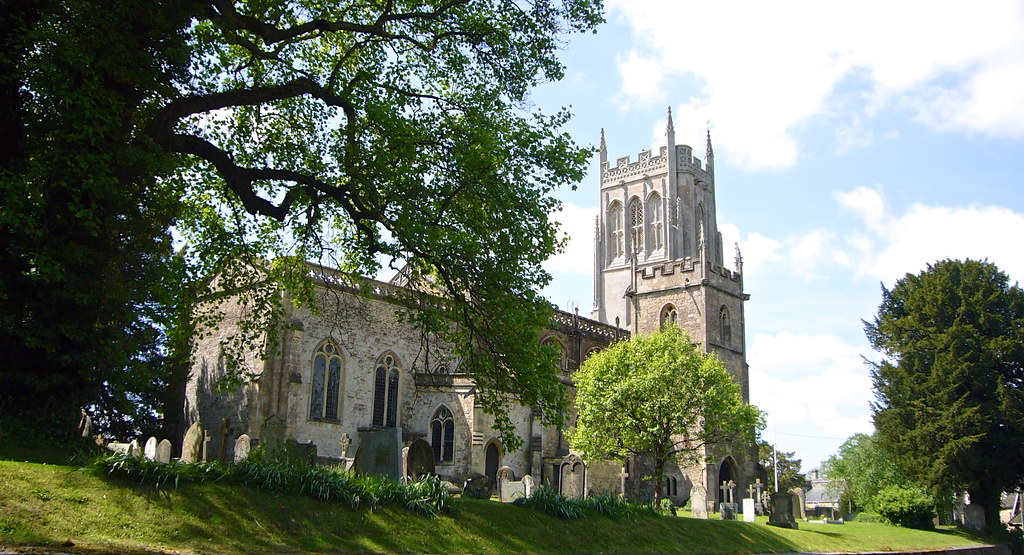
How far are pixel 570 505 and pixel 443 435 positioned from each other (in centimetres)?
1816

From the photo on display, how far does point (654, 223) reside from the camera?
76.6 m

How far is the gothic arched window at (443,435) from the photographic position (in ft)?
108

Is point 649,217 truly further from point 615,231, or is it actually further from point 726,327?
point 726,327

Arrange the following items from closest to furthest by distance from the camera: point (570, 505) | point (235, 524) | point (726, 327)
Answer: point (235, 524) < point (570, 505) < point (726, 327)

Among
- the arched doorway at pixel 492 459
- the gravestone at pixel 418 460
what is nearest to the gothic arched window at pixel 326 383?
the arched doorway at pixel 492 459

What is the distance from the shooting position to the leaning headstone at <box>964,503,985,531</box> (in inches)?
1336

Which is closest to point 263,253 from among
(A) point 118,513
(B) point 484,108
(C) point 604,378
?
(B) point 484,108

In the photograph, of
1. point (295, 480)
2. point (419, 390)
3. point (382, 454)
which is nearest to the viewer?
point (295, 480)

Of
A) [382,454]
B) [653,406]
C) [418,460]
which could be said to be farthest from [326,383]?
[382,454]

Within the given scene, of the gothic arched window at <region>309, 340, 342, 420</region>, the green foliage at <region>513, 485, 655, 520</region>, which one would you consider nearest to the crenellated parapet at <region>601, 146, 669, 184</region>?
the gothic arched window at <region>309, 340, 342, 420</region>

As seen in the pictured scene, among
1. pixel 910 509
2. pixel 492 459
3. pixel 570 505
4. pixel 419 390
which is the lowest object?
pixel 910 509

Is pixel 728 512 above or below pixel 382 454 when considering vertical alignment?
below

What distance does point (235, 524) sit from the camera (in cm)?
1024

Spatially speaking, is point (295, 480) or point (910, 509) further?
point (910, 509)
